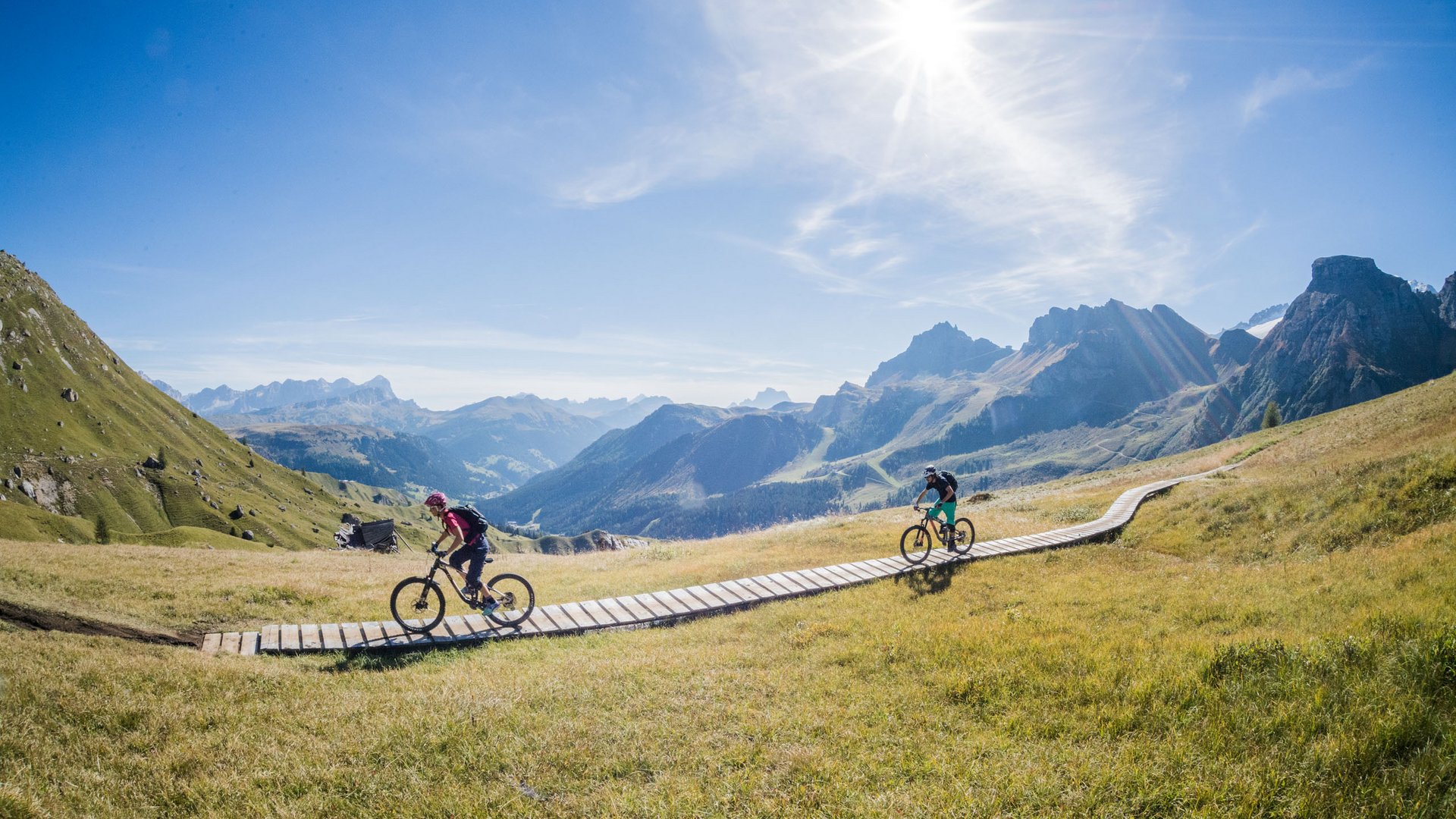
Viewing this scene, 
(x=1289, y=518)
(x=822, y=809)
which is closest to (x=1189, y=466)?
(x=1289, y=518)

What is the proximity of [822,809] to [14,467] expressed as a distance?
25505 centimetres

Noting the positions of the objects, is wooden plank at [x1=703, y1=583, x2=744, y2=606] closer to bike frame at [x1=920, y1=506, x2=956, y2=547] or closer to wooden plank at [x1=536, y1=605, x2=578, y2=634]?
wooden plank at [x1=536, y1=605, x2=578, y2=634]

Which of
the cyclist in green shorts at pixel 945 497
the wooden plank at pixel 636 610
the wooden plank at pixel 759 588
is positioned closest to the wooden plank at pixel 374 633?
the wooden plank at pixel 636 610

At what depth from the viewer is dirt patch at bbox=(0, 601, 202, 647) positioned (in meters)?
11.3

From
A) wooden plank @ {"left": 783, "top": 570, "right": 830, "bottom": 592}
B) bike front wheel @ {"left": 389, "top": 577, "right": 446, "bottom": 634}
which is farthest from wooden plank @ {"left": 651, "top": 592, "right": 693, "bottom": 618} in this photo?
bike front wheel @ {"left": 389, "top": 577, "right": 446, "bottom": 634}

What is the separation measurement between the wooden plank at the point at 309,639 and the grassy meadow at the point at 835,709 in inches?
20.4

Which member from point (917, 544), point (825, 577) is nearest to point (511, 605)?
point (825, 577)

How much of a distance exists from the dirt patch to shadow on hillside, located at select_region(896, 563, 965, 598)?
1681 cm

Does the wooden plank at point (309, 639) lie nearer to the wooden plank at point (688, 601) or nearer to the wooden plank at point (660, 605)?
the wooden plank at point (660, 605)

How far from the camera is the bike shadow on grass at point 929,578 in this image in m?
15.7

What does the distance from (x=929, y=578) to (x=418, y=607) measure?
13.7 m

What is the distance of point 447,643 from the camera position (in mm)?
13422

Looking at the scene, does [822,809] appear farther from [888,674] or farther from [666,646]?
[666,646]

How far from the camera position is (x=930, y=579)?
55.5ft
